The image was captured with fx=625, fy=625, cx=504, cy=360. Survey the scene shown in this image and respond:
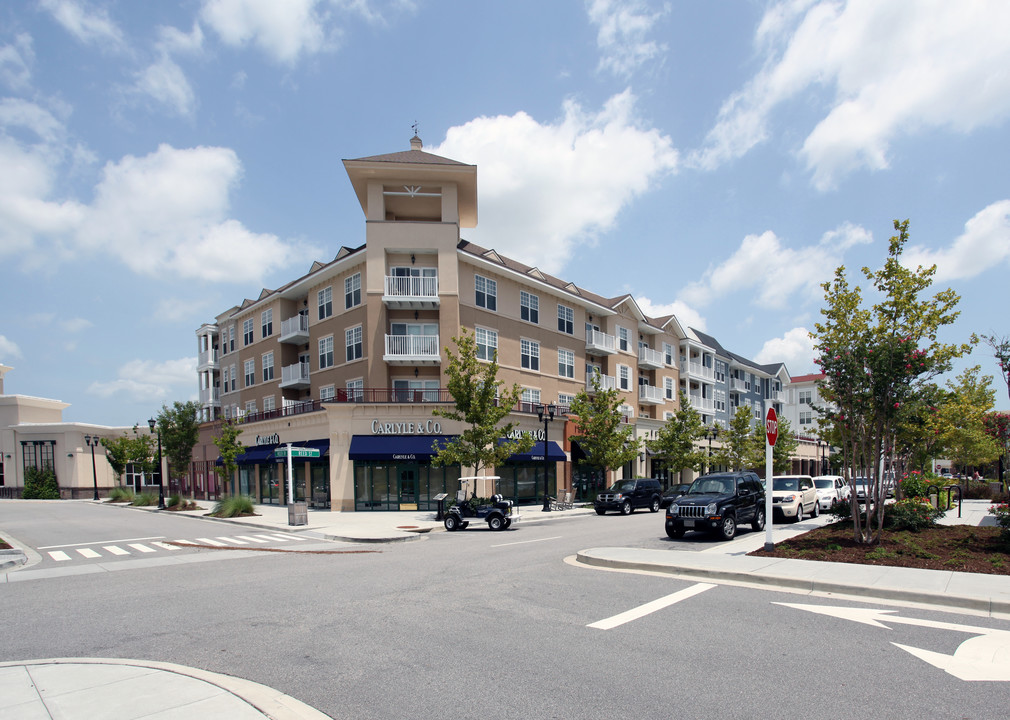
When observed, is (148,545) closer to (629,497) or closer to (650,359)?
(629,497)

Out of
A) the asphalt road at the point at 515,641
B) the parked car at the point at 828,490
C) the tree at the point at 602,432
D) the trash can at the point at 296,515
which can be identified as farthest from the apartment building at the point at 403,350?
the asphalt road at the point at 515,641

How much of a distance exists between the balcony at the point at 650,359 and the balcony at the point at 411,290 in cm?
2356

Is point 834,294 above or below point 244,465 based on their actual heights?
above

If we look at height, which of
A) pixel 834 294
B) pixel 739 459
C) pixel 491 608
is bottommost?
pixel 739 459

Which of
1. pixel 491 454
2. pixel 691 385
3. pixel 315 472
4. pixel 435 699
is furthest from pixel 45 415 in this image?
pixel 435 699

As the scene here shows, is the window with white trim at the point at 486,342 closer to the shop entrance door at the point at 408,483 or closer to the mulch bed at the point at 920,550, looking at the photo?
the shop entrance door at the point at 408,483

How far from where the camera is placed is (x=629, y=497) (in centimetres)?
3128

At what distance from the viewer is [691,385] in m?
62.8

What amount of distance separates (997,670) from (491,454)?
77.8ft

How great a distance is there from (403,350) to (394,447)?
539 cm

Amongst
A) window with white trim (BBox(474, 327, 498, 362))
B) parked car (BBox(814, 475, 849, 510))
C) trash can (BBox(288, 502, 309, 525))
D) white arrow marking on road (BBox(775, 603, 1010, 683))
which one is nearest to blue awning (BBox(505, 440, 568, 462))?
window with white trim (BBox(474, 327, 498, 362))

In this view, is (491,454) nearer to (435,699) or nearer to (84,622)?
(84,622)

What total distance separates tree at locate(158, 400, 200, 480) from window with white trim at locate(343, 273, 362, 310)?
1686 cm

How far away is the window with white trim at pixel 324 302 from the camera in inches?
1539
